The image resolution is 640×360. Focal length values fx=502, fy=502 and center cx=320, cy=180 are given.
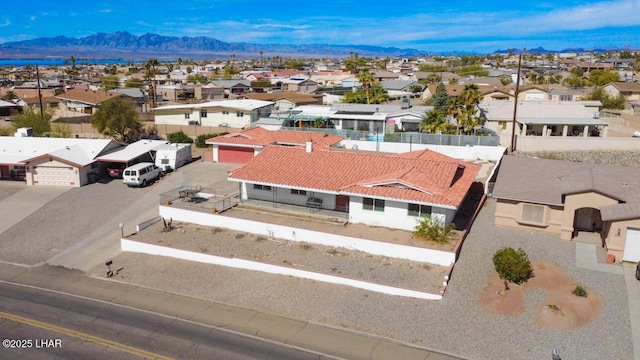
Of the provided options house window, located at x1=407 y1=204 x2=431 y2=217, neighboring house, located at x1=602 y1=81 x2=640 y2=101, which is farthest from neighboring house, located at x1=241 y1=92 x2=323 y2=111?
neighboring house, located at x1=602 y1=81 x2=640 y2=101

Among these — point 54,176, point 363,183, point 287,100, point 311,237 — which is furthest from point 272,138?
point 287,100

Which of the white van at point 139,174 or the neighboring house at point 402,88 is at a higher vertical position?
the neighboring house at point 402,88

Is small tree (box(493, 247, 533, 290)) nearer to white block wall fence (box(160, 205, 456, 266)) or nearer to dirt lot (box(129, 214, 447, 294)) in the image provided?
white block wall fence (box(160, 205, 456, 266))

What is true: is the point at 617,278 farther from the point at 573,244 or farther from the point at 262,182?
the point at 262,182

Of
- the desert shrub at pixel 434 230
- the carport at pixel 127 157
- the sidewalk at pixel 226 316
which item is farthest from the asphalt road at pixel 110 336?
the carport at pixel 127 157

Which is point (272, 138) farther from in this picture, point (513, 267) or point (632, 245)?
point (632, 245)

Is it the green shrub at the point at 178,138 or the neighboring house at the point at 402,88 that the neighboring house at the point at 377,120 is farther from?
the neighboring house at the point at 402,88

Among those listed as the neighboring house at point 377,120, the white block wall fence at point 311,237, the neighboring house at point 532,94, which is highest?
the neighboring house at point 532,94
